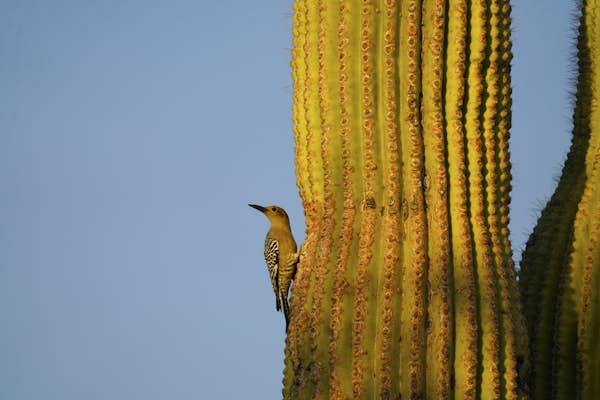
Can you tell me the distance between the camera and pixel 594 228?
4789 millimetres

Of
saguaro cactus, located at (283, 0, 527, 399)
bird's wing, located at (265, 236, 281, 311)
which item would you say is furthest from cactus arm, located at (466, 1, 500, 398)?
bird's wing, located at (265, 236, 281, 311)

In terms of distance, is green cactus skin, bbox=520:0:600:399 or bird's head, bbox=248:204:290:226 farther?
bird's head, bbox=248:204:290:226

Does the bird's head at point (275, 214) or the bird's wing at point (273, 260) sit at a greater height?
the bird's head at point (275, 214)

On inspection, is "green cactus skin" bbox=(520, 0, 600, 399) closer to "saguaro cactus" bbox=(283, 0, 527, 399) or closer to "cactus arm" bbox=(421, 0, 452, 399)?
"saguaro cactus" bbox=(283, 0, 527, 399)

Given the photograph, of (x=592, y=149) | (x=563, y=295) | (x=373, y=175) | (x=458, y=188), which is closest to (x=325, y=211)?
(x=373, y=175)

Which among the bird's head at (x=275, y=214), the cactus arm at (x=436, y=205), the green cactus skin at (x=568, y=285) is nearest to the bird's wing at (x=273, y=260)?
the bird's head at (x=275, y=214)

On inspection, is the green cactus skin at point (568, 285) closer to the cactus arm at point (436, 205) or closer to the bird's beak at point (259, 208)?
the cactus arm at point (436, 205)

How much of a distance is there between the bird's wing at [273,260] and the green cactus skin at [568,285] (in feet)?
5.54

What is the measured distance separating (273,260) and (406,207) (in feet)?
7.45

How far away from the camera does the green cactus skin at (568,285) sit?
4668 millimetres

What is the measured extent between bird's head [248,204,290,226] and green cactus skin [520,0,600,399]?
6.33ft

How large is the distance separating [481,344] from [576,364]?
3.07ft

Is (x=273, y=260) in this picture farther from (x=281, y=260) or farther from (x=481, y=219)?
(x=481, y=219)

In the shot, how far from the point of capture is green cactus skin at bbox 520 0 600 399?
15.3ft
